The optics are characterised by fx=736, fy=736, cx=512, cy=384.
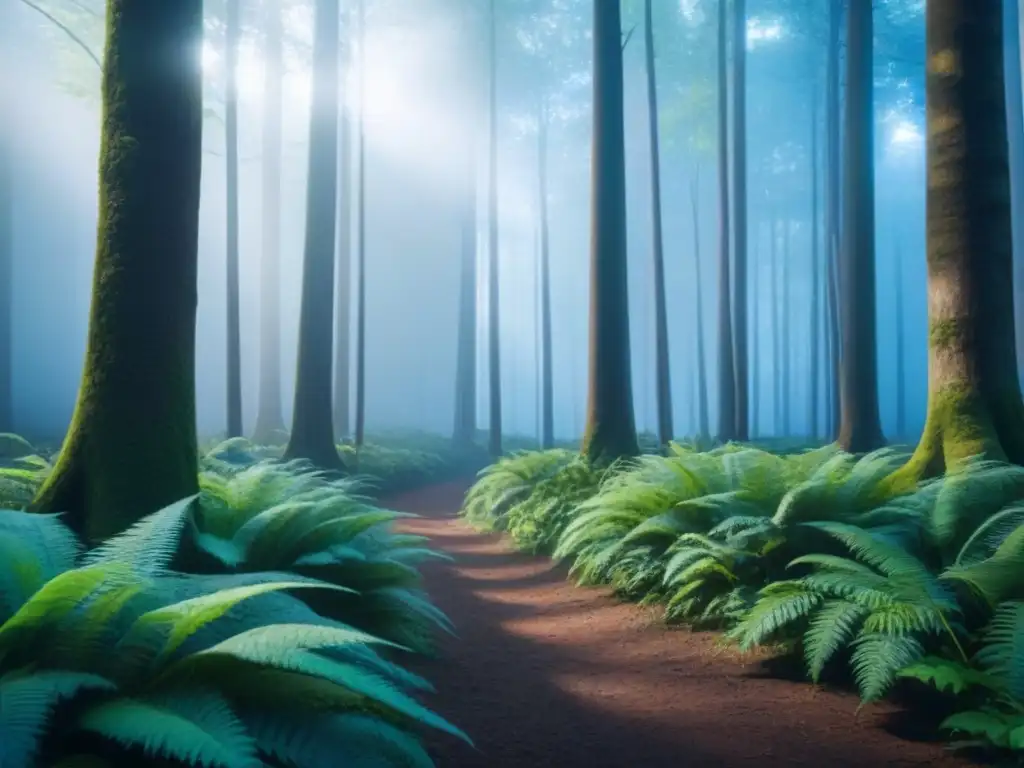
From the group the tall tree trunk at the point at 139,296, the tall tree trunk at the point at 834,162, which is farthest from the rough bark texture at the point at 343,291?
the tall tree trunk at the point at 139,296

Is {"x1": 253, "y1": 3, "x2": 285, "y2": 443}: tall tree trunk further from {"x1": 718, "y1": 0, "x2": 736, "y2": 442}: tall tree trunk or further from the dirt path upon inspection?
the dirt path

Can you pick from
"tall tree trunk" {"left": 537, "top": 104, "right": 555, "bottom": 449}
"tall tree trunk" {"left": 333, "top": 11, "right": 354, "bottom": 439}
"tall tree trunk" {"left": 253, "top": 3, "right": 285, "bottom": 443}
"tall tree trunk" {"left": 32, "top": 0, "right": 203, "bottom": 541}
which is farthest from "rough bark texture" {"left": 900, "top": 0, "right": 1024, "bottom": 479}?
"tall tree trunk" {"left": 333, "top": 11, "right": 354, "bottom": 439}

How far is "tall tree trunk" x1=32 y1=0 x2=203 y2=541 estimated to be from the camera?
14.2 feet

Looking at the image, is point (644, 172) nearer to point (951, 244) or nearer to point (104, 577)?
point (951, 244)

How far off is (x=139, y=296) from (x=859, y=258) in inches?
450

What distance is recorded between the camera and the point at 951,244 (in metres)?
6.22

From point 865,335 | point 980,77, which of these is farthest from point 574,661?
point 865,335

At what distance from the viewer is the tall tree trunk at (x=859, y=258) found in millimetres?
11789

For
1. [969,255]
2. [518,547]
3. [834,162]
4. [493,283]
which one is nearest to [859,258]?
[969,255]

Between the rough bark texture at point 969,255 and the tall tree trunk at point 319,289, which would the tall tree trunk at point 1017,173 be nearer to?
the rough bark texture at point 969,255

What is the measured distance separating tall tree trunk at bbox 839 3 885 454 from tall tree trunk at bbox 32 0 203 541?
406 inches

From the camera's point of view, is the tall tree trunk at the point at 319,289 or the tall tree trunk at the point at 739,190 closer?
the tall tree trunk at the point at 319,289

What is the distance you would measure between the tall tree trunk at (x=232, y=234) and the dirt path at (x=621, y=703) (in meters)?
11.9

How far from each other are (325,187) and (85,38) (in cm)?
763
